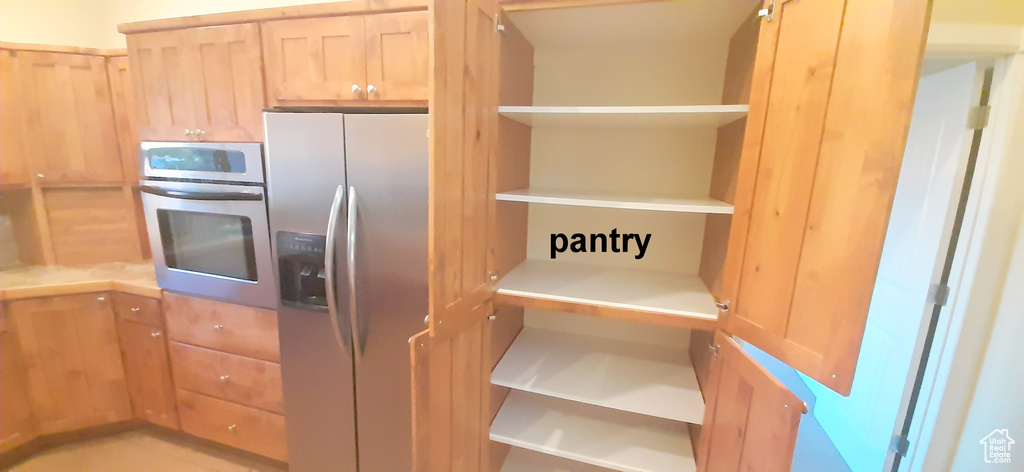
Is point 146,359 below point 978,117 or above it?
below

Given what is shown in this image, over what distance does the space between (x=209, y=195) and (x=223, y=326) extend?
615 millimetres

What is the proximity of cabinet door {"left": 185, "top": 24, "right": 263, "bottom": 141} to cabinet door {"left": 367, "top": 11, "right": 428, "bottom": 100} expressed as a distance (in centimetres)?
51

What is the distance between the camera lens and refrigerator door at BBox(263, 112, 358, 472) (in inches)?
53.4

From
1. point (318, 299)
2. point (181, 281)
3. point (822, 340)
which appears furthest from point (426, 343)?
point (181, 281)

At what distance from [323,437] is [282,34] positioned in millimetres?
1661

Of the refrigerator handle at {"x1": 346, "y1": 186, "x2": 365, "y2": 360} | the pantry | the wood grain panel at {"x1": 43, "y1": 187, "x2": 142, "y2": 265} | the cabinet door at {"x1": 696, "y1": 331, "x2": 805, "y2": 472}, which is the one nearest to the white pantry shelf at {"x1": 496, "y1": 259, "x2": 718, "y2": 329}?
the pantry

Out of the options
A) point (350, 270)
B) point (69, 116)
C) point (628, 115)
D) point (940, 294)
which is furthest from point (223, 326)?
point (940, 294)

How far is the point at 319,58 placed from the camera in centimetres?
140

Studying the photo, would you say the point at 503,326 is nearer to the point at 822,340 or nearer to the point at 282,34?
the point at 822,340

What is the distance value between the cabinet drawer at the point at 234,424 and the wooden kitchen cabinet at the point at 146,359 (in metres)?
0.11

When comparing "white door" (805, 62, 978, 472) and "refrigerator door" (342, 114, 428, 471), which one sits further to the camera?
"white door" (805, 62, 978, 472)

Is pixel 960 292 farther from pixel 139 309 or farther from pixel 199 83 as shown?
pixel 139 309

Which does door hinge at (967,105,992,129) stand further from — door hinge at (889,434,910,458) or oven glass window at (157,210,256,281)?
oven glass window at (157,210,256,281)

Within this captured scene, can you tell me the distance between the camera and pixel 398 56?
1.32m
